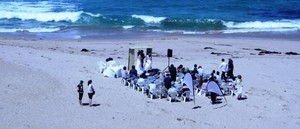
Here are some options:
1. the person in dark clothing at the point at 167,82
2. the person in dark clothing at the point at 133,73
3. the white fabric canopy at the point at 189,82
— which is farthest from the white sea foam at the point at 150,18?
the white fabric canopy at the point at 189,82

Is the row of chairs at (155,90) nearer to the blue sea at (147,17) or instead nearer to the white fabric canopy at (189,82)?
the white fabric canopy at (189,82)

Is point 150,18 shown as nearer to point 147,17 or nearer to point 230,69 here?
point 147,17

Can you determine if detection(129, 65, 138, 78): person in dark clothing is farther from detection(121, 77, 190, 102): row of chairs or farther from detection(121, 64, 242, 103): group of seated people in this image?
detection(121, 77, 190, 102): row of chairs

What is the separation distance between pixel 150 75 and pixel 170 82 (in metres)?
2.38

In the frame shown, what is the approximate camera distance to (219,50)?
34.2 meters

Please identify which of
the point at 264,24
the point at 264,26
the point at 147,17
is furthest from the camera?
the point at 147,17

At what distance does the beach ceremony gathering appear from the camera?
1781 centimetres

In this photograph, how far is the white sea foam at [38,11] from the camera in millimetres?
54478

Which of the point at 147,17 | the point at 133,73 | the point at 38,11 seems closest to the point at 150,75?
the point at 133,73

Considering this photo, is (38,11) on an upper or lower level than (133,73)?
upper

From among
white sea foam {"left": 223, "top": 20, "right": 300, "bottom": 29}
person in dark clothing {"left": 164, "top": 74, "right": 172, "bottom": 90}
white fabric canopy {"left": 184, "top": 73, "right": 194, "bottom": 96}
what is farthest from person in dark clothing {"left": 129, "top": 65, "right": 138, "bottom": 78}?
white sea foam {"left": 223, "top": 20, "right": 300, "bottom": 29}

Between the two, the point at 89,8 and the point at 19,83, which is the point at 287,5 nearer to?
the point at 89,8

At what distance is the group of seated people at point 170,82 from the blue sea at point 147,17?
20.0 m

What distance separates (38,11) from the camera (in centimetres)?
5906
